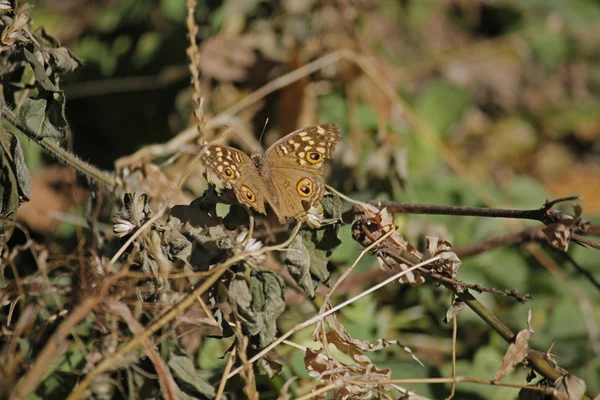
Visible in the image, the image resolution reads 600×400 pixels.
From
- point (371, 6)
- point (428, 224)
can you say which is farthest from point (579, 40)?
point (428, 224)

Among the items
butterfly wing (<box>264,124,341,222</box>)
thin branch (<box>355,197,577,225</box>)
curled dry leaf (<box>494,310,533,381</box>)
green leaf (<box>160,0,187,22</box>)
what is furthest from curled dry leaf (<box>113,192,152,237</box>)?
green leaf (<box>160,0,187,22</box>)

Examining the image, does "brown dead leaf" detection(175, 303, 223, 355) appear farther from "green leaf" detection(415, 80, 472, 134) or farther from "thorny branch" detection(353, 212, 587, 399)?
"green leaf" detection(415, 80, 472, 134)

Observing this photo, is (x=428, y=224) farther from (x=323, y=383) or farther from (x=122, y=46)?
(x=122, y=46)

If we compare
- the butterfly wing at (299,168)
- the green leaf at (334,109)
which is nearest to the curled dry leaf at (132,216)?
the butterfly wing at (299,168)

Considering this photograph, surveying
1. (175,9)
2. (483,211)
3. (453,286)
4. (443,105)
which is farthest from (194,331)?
(443,105)

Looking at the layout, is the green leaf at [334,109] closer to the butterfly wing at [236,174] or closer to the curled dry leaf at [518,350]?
the butterfly wing at [236,174]

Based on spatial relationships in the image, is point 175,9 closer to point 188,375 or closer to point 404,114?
point 404,114
